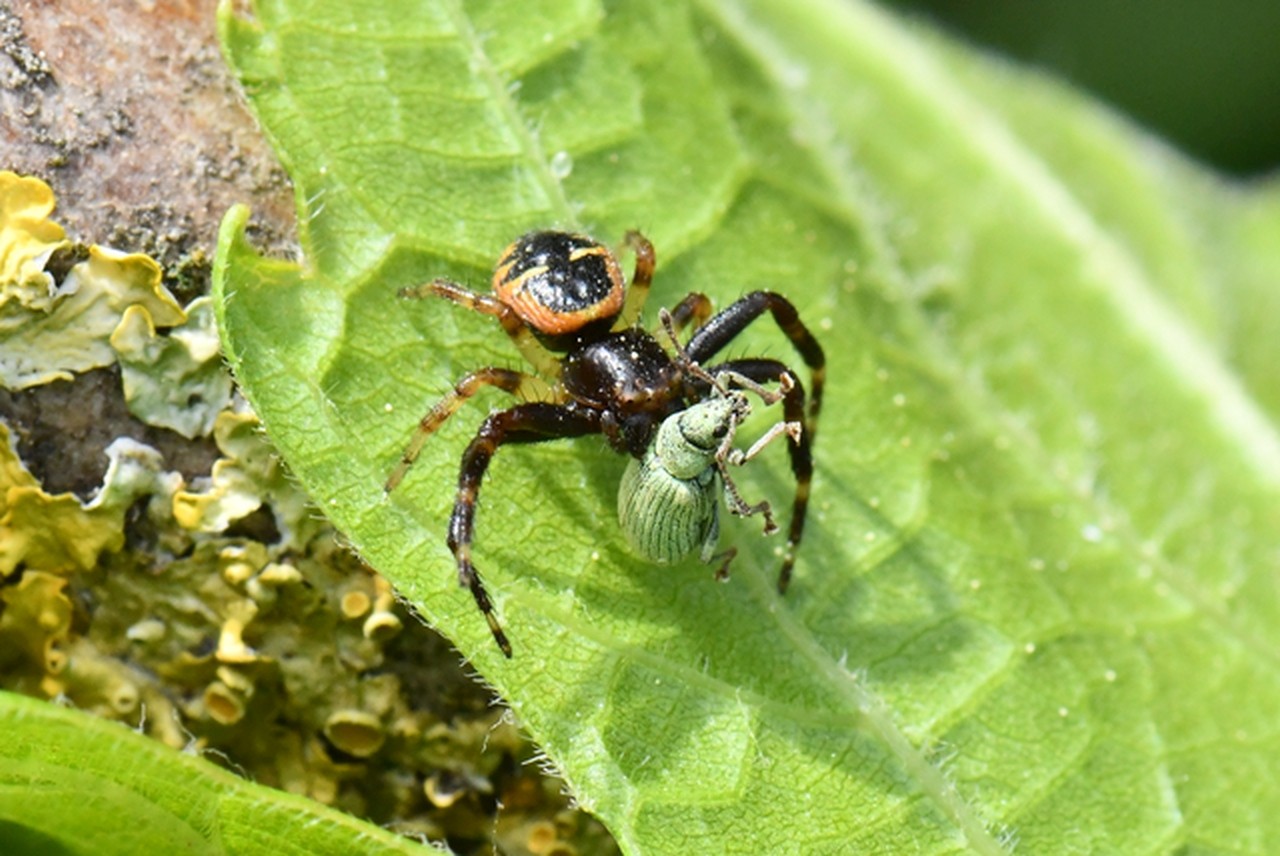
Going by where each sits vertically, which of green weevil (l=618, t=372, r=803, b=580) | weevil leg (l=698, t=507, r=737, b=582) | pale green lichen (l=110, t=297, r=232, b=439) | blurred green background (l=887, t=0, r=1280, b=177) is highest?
pale green lichen (l=110, t=297, r=232, b=439)

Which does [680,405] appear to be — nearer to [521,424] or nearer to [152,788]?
[521,424]

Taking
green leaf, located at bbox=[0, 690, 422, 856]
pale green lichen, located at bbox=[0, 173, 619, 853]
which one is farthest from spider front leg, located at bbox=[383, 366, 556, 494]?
green leaf, located at bbox=[0, 690, 422, 856]

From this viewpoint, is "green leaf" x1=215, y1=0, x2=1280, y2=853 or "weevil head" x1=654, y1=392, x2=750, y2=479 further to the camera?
"weevil head" x1=654, y1=392, x2=750, y2=479

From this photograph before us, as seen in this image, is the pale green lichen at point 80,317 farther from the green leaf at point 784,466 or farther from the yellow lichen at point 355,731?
the yellow lichen at point 355,731

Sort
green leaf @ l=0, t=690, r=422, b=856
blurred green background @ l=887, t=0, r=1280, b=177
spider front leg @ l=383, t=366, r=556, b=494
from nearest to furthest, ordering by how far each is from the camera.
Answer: green leaf @ l=0, t=690, r=422, b=856 < spider front leg @ l=383, t=366, r=556, b=494 < blurred green background @ l=887, t=0, r=1280, b=177

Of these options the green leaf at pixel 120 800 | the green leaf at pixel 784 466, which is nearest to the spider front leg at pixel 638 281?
the green leaf at pixel 784 466

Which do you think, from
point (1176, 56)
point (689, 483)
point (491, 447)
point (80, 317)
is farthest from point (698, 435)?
point (1176, 56)

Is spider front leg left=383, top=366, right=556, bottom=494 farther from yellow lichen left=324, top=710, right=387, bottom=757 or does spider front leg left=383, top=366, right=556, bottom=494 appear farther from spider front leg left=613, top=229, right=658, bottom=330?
yellow lichen left=324, top=710, right=387, bottom=757
